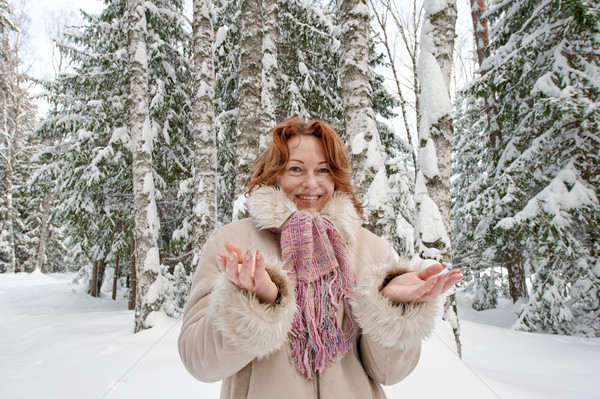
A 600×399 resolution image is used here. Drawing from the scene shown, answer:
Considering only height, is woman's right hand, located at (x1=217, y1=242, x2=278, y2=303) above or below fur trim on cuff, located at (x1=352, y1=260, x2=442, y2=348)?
above

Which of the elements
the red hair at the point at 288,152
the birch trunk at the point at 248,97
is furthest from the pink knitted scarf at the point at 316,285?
the birch trunk at the point at 248,97

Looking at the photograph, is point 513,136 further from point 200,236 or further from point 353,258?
point 353,258

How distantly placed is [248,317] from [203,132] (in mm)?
5949

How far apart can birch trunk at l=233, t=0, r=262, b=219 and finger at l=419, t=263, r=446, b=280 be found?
4.24 metres

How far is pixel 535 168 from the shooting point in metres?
7.50

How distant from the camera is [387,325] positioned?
119cm

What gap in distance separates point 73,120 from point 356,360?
450 inches

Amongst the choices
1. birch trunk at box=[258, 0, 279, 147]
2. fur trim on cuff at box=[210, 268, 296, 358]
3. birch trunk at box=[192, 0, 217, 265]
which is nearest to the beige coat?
fur trim on cuff at box=[210, 268, 296, 358]

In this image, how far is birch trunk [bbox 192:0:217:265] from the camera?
6.19 m

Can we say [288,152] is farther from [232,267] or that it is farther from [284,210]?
[232,267]

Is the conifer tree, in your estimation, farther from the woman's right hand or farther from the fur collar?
the woman's right hand

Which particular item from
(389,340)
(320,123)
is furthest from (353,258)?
(320,123)

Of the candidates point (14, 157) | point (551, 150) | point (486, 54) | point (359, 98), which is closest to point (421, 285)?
point (359, 98)

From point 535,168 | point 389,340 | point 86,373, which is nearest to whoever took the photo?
point 389,340
